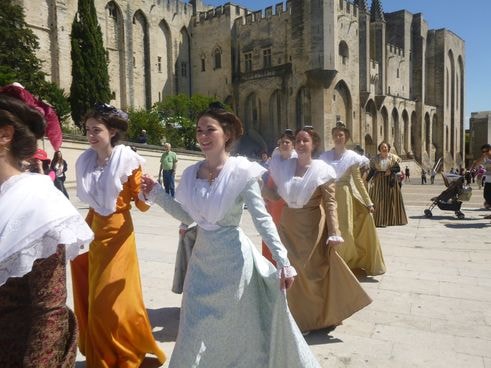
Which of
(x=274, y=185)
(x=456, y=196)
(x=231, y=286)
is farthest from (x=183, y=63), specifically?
(x=231, y=286)

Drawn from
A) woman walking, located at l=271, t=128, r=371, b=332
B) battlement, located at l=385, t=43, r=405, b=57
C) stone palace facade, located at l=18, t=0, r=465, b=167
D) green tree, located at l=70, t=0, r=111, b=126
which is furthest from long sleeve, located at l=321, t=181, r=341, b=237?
battlement, located at l=385, t=43, r=405, b=57

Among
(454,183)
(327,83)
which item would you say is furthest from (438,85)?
(454,183)

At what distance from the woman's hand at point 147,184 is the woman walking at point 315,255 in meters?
1.27

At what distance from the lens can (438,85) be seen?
174 ft

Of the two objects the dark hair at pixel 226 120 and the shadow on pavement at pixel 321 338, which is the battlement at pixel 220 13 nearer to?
the shadow on pavement at pixel 321 338

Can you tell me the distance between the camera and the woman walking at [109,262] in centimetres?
295

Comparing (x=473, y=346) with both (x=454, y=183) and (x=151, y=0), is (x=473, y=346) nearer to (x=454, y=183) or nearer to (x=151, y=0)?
(x=454, y=183)

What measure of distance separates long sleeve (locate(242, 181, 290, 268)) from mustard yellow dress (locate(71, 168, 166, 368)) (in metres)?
0.97

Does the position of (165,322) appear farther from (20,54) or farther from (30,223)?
(20,54)

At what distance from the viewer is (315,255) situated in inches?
150

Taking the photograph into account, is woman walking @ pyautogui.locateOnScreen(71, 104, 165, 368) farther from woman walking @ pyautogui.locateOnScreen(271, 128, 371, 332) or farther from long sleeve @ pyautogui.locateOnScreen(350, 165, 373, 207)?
long sleeve @ pyautogui.locateOnScreen(350, 165, 373, 207)

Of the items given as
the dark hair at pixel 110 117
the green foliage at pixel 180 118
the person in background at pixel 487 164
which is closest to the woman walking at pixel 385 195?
the person in background at pixel 487 164

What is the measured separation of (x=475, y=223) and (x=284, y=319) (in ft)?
28.3

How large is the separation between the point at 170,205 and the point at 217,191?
479mm
